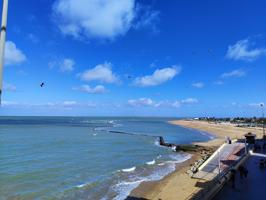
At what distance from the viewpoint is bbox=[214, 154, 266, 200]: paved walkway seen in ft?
62.1

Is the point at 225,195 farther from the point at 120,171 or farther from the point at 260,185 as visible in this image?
the point at 120,171

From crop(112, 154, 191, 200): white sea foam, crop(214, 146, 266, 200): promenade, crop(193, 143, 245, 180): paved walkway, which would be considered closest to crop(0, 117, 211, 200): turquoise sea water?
crop(112, 154, 191, 200): white sea foam

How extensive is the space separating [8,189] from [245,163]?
22212mm

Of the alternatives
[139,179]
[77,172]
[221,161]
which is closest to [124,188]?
[139,179]

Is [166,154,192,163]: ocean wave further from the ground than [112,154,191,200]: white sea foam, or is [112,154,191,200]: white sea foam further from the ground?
[166,154,192,163]: ocean wave

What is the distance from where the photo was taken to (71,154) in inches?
1676

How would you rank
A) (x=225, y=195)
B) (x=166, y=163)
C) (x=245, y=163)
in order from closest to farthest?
(x=225, y=195) → (x=245, y=163) → (x=166, y=163)

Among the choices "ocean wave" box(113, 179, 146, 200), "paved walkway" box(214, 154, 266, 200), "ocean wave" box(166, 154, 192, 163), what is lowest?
"ocean wave" box(113, 179, 146, 200)

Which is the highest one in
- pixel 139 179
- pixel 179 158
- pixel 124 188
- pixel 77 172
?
pixel 179 158

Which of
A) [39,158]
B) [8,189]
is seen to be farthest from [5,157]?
[8,189]

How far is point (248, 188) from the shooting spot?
20.7 m

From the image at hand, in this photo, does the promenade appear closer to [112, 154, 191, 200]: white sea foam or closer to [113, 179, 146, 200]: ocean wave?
[113, 179, 146, 200]: ocean wave

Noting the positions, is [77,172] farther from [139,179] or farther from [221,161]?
[221,161]

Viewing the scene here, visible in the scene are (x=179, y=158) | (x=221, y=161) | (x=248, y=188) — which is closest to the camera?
(x=248, y=188)
